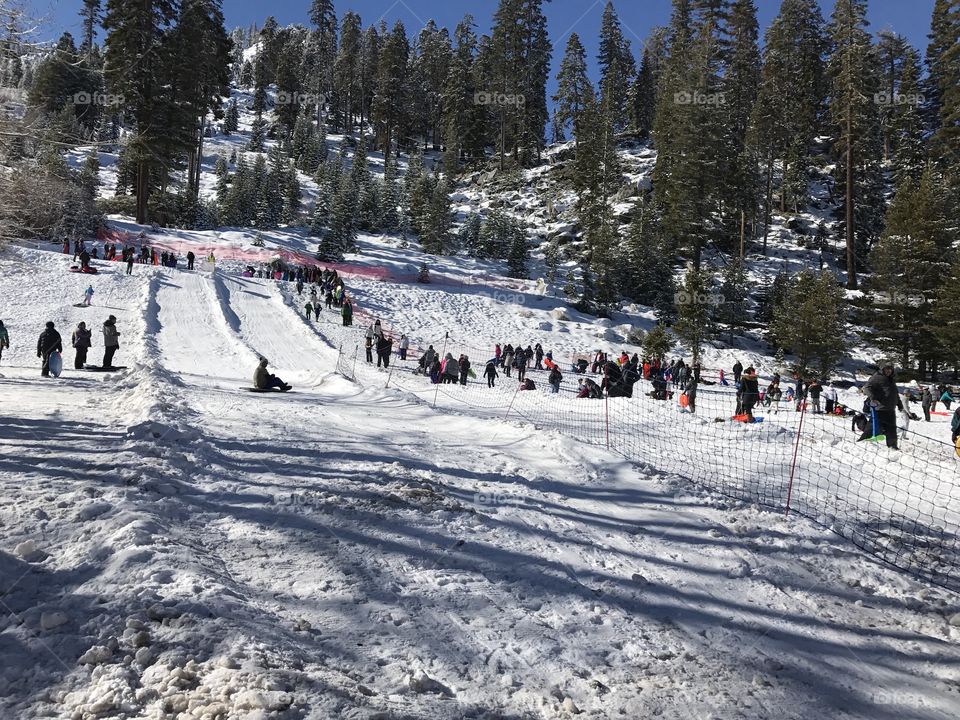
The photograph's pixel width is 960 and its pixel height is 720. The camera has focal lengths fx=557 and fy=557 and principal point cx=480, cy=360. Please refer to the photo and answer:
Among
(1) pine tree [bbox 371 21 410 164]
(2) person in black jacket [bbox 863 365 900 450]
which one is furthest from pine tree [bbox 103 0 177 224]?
(2) person in black jacket [bbox 863 365 900 450]

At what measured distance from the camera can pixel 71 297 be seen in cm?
2336

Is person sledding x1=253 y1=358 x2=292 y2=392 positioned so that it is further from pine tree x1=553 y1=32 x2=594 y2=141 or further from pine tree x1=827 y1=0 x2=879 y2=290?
pine tree x1=553 y1=32 x2=594 y2=141

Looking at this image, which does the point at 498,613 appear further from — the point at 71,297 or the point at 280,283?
the point at 280,283

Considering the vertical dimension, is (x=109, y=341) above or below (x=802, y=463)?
above

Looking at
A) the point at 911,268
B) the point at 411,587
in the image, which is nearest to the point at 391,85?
the point at 911,268

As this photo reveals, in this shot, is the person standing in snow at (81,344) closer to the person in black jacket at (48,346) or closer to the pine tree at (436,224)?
the person in black jacket at (48,346)

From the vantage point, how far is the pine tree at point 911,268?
31688mm

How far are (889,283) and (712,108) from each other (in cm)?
2094

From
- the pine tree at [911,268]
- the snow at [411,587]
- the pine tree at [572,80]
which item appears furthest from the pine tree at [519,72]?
the snow at [411,587]

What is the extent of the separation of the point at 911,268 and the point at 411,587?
3877cm

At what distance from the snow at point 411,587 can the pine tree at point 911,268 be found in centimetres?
3095

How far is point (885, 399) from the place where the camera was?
10.6 metres

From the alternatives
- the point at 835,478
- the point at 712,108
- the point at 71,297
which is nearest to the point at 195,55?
the point at 71,297

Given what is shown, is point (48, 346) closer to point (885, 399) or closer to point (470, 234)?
point (885, 399)
